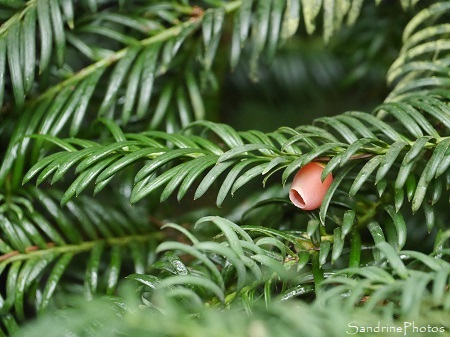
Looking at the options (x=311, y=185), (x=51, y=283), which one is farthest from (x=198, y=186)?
(x=51, y=283)

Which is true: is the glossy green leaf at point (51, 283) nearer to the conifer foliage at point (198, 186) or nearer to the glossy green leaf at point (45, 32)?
the conifer foliage at point (198, 186)

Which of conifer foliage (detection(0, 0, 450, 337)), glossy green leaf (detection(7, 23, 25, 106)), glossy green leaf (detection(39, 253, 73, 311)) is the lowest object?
glossy green leaf (detection(39, 253, 73, 311))

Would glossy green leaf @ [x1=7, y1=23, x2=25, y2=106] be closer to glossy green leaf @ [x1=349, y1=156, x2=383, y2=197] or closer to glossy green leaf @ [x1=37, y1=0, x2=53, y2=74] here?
glossy green leaf @ [x1=37, y1=0, x2=53, y2=74]

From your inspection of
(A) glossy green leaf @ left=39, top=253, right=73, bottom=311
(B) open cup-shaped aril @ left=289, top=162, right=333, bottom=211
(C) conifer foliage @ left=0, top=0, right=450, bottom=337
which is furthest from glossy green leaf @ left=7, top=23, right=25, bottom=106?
(B) open cup-shaped aril @ left=289, top=162, right=333, bottom=211

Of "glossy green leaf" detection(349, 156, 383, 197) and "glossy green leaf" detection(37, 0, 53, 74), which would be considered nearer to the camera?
"glossy green leaf" detection(349, 156, 383, 197)

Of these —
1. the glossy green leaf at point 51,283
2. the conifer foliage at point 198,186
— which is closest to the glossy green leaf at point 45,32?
the conifer foliage at point 198,186

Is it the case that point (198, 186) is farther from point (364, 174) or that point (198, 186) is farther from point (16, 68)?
point (16, 68)

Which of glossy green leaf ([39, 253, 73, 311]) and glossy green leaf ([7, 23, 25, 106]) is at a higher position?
glossy green leaf ([7, 23, 25, 106])
